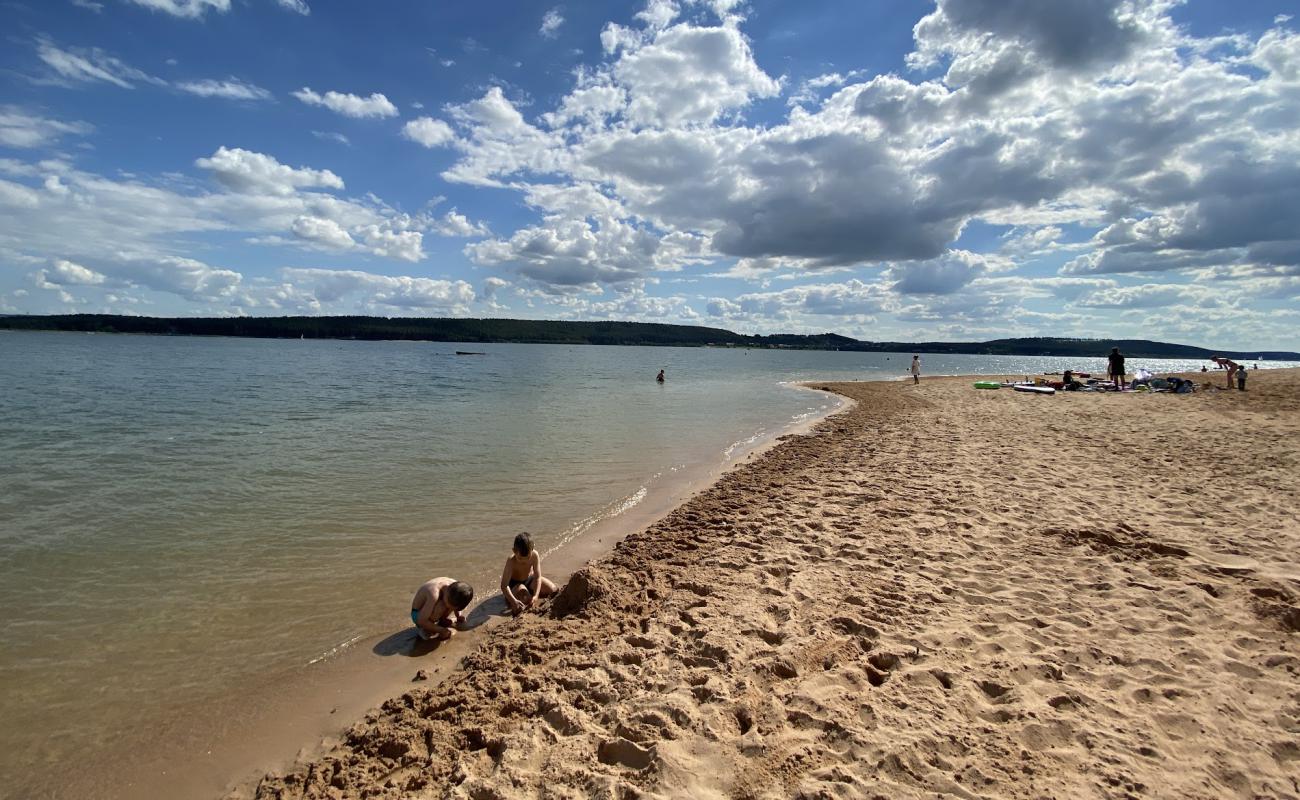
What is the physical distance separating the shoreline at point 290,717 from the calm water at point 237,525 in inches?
12.7

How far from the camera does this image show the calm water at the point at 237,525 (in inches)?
221

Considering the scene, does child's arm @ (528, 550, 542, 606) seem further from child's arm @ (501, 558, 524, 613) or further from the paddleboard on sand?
the paddleboard on sand

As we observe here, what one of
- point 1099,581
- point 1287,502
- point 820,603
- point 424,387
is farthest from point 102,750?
point 424,387

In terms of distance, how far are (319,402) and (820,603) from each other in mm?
29729

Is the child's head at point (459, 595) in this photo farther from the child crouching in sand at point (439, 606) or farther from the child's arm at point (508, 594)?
the child's arm at point (508, 594)

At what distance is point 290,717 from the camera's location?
5.01 meters

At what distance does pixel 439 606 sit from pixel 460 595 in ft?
1.22

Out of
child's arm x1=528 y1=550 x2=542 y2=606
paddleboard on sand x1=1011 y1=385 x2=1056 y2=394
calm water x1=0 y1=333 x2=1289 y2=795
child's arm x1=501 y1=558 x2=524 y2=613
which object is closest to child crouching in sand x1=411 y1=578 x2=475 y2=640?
calm water x1=0 y1=333 x2=1289 y2=795

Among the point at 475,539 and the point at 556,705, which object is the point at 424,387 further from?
the point at 556,705

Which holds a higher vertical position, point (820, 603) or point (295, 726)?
point (820, 603)

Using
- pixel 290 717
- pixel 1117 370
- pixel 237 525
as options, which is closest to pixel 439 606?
pixel 290 717

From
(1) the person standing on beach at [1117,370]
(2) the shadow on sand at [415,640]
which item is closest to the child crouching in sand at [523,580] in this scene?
(2) the shadow on sand at [415,640]

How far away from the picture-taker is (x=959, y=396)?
31812mm

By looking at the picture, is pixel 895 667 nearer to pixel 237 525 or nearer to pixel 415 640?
pixel 415 640
